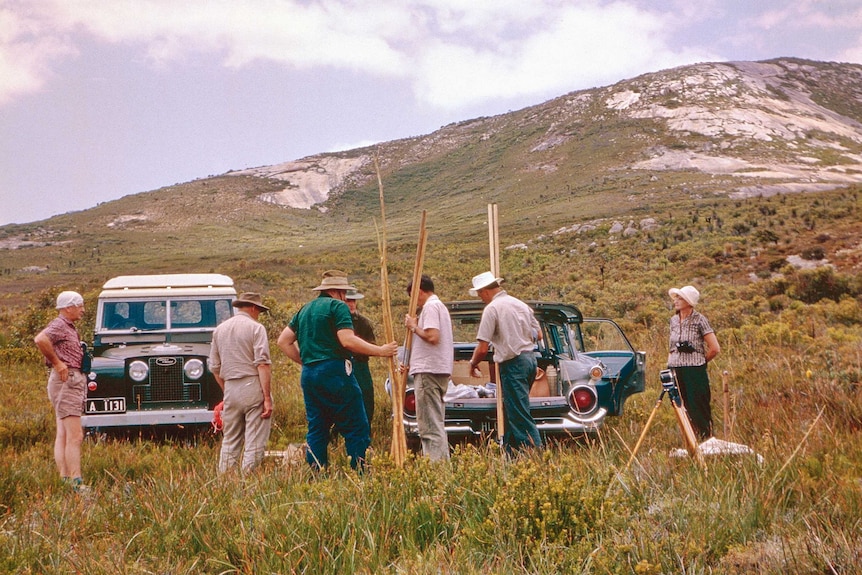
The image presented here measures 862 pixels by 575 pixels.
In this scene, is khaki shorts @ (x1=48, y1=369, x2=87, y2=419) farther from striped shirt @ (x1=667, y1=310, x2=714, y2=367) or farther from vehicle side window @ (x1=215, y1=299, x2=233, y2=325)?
striped shirt @ (x1=667, y1=310, x2=714, y2=367)

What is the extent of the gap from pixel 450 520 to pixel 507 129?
164752 millimetres

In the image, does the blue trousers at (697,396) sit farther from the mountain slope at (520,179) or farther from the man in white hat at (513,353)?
the mountain slope at (520,179)

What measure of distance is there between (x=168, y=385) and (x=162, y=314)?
137 cm

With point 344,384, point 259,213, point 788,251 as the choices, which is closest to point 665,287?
point 788,251

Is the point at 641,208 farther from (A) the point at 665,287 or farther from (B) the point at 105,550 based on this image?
(B) the point at 105,550

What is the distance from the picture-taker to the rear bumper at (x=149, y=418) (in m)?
7.33

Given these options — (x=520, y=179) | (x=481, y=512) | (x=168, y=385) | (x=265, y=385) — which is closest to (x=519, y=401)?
(x=265, y=385)

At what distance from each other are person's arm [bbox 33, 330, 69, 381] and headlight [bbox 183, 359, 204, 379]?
2097 mm

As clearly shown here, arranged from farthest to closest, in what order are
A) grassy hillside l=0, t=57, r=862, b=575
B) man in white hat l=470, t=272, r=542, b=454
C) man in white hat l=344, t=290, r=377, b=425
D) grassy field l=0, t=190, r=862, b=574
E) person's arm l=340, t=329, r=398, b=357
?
man in white hat l=344, t=290, r=377, b=425 < man in white hat l=470, t=272, r=542, b=454 < person's arm l=340, t=329, r=398, b=357 < grassy hillside l=0, t=57, r=862, b=575 < grassy field l=0, t=190, r=862, b=574

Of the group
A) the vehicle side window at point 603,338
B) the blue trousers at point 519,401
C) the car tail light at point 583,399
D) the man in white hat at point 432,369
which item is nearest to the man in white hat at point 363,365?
Result: the man in white hat at point 432,369

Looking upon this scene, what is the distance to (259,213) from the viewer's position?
134 m

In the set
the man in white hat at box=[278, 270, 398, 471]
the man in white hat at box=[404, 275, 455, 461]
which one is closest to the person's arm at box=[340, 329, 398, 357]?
the man in white hat at box=[278, 270, 398, 471]

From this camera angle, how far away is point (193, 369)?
7824mm

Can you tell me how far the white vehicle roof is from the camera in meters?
8.73
